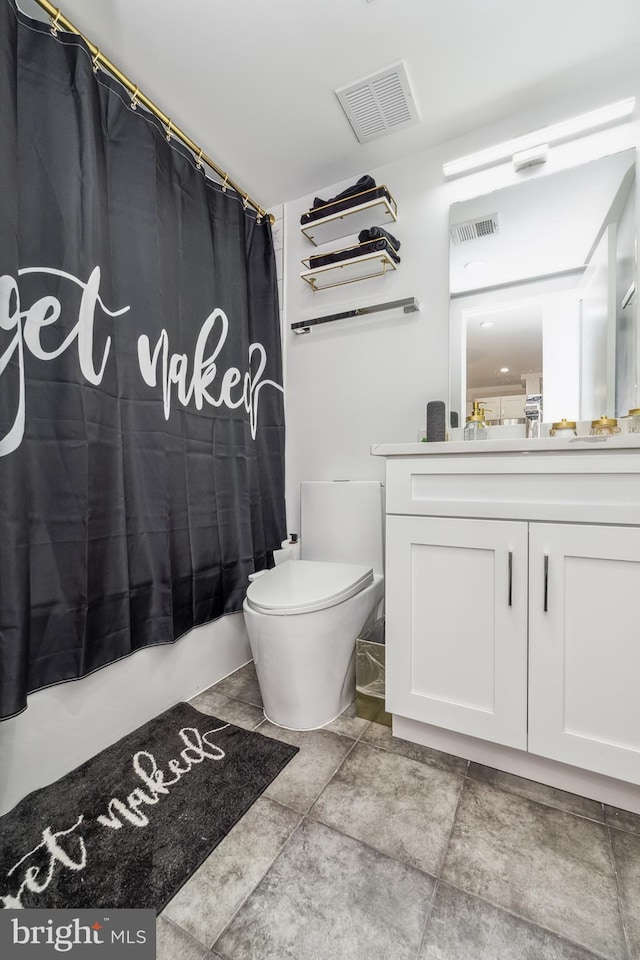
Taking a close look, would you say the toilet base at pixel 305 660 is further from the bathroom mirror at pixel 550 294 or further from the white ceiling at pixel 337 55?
the white ceiling at pixel 337 55

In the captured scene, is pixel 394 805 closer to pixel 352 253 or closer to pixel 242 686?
pixel 242 686

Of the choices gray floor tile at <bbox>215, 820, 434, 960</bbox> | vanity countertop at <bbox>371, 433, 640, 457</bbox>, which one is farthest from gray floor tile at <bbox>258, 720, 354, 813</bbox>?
vanity countertop at <bbox>371, 433, 640, 457</bbox>

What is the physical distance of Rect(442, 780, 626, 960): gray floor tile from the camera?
797mm

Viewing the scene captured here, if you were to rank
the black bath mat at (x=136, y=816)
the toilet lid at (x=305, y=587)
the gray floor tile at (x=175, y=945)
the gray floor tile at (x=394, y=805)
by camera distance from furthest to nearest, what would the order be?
the toilet lid at (x=305, y=587), the gray floor tile at (x=394, y=805), the black bath mat at (x=136, y=816), the gray floor tile at (x=175, y=945)

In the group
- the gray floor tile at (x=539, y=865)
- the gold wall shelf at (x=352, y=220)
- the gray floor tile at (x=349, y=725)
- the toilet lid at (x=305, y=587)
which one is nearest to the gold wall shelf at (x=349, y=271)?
the gold wall shelf at (x=352, y=220)

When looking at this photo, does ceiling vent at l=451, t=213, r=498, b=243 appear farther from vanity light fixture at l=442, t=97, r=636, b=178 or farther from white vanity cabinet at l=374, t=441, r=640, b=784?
white vanity cabinet at l=374, t=441, r=640, b=784

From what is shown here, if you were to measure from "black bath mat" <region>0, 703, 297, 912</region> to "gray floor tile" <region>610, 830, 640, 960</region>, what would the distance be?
795 millimetres

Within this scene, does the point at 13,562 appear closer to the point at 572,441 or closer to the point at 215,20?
the point at 572,441

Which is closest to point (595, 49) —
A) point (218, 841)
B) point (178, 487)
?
point (178, 487)

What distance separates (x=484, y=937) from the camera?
2.53ft

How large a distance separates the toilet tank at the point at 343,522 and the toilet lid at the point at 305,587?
190 mm

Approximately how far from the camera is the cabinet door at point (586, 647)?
0.99 m

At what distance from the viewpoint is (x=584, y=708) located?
103cm

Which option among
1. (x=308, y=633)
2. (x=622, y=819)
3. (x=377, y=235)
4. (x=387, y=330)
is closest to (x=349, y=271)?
(x=377, y=235)
